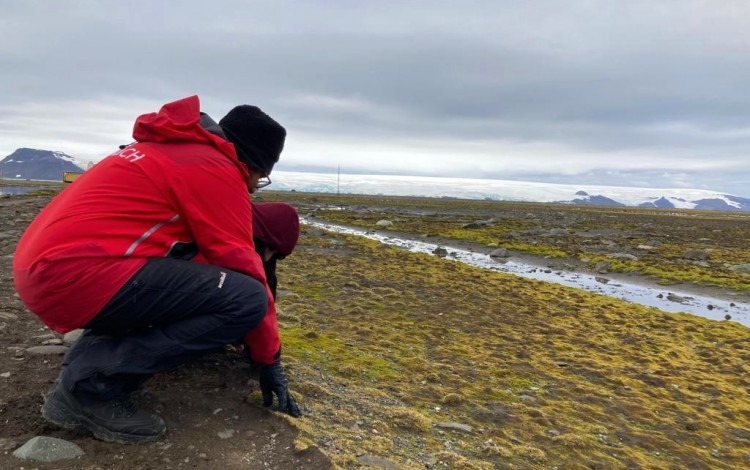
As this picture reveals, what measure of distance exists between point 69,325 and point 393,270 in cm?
1326

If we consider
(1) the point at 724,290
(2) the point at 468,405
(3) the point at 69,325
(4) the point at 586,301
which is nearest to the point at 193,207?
(3) the point at 69,325

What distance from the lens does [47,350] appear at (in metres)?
5.32

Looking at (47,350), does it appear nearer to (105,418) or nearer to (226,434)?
(105,418)

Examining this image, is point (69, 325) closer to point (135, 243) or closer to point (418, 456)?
point (135, 243)

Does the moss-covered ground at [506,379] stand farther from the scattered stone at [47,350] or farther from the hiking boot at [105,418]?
the scattered stone at [47,350]

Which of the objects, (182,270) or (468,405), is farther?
(468,405)

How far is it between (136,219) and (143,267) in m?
0.32

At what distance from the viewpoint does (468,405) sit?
6.30 m

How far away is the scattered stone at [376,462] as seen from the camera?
4.12 meters

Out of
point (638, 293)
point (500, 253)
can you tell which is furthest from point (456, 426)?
point (500, 253)

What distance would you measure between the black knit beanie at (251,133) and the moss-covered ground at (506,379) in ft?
7.34

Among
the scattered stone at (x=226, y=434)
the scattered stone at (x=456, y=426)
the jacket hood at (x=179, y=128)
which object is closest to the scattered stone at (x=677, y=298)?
the scattered stone at (x=456, y=426)

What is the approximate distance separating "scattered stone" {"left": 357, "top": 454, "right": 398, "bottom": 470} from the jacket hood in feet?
8.23

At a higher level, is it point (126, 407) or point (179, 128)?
point (179, 128)
